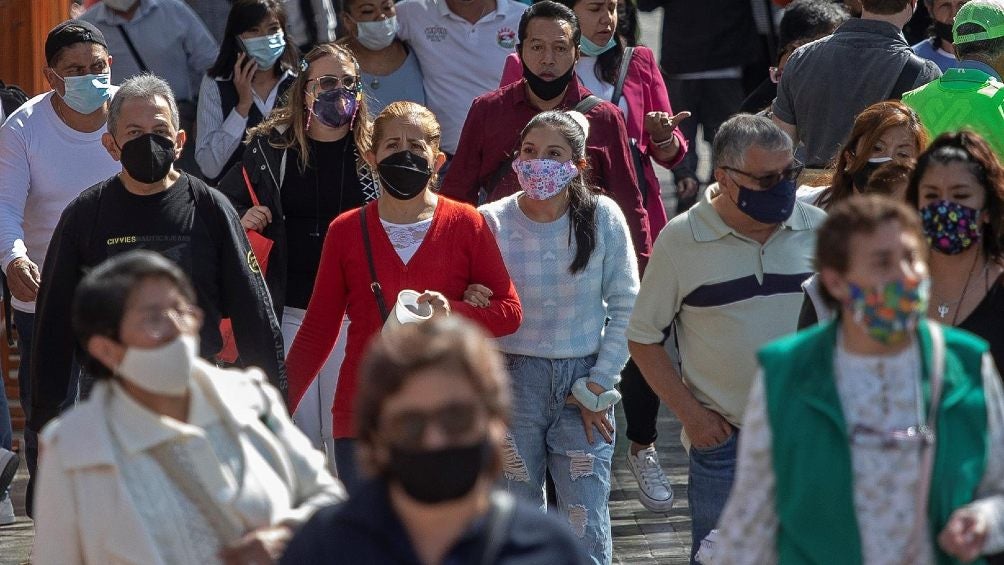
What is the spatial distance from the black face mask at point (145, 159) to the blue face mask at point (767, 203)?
195cm

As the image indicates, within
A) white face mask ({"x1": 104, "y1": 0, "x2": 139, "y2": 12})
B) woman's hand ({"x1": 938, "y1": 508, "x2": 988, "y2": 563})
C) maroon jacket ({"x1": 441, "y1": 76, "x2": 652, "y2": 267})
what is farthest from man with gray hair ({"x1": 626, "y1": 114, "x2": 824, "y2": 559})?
white face mask ({"x1": 104, "y1": 0, "x2": 139, "y2": 12})

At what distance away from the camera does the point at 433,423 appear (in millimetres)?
3020

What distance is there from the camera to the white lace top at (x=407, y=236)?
19.5 feet

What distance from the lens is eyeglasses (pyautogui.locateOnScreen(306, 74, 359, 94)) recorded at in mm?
7098

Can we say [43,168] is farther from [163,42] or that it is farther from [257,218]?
[163,42]

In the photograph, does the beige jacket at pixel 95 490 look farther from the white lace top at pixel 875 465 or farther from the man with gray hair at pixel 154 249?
the man with gray hair at pixel 154 249

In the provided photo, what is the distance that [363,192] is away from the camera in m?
7.02

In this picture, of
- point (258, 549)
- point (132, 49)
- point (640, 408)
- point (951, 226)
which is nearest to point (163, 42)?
point (132, 49)

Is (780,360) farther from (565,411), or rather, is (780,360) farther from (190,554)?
(565,411)

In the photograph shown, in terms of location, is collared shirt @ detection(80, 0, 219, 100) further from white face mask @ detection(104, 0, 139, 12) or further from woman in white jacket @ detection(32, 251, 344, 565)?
woman in white jacket @ detection(32, 251, 344, 565)

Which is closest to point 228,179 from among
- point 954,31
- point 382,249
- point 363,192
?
point 363,192

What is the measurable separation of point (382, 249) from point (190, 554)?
2.41 meters

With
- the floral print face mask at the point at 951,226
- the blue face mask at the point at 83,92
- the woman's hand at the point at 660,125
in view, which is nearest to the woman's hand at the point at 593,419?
the floral print face mask at the point at 951,226

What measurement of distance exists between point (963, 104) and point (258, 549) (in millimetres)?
3938
